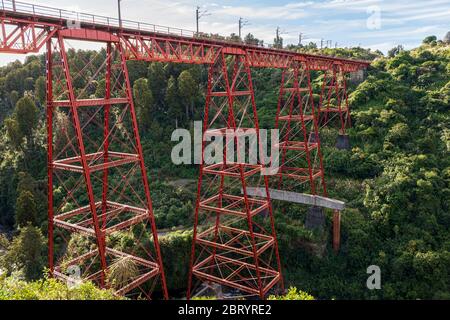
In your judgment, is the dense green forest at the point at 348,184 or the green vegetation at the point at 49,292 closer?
the green vegetation at the point at 49,292

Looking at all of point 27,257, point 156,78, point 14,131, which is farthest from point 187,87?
point 27,257

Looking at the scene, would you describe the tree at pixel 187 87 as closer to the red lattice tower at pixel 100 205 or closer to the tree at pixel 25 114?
the red lattice tower at pixel 100 205

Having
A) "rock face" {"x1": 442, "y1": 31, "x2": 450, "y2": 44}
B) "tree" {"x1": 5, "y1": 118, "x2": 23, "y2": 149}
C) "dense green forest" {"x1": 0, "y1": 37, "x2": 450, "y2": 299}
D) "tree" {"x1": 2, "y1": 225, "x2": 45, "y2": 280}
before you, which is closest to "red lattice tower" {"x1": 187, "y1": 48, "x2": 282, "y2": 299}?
"dense green forest" {"x1": 0, "y1": 37, "x2": 450, "y2": 299}

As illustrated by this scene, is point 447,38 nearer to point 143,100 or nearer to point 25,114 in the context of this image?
point 143,100

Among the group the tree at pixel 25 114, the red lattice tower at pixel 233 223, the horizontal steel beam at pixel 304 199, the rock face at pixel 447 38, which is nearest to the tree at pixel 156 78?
the red lattice tower at pixel 233 223

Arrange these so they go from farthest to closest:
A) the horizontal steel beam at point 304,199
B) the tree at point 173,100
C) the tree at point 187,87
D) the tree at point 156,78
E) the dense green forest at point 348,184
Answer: the tree at point 156,78, the tree at point 173,100, the tree at point 187,87, the horizontal steel beam at point 304,199, the dense green forest at point 348,184
